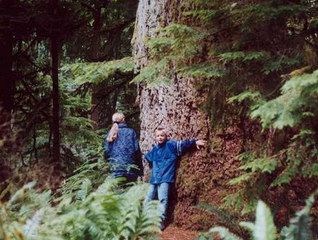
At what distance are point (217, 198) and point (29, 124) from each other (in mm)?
6310

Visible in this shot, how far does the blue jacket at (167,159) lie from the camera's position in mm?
6910

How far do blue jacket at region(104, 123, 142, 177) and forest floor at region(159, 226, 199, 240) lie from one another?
1795 millimetres

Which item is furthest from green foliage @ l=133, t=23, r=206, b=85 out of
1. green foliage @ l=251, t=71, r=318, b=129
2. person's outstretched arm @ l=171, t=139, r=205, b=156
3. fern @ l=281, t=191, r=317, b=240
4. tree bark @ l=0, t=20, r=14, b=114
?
tree bark @ l=0, t=20, r=14, b=114

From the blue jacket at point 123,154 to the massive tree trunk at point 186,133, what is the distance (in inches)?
47.0

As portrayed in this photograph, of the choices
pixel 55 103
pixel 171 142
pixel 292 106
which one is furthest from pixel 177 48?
pixel 55 103

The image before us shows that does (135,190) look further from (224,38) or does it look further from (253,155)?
(224,38)

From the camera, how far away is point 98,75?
A: 874 centimetres

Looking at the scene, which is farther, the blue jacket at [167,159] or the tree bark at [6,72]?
the tree bark at [6,72]

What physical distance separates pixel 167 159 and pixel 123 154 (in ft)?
5.59

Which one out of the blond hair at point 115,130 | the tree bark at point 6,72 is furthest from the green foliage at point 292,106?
the tree bark at point 6,72

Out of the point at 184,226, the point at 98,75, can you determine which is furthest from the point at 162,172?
the point at 98,75

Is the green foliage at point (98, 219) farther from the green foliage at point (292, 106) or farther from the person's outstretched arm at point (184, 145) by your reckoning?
the person's outstretched arm at point (184, 145)

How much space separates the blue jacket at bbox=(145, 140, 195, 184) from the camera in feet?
22.7

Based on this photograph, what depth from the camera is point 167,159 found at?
23.1 feet
